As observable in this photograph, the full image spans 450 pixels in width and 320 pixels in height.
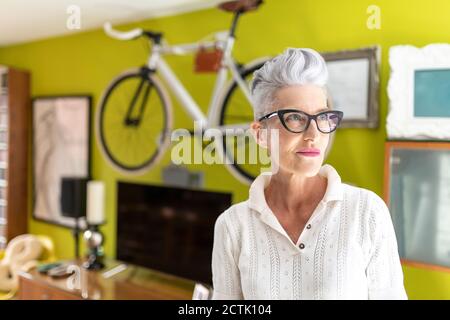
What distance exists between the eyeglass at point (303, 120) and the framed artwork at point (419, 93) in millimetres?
166

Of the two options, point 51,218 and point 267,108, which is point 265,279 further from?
point 51,218

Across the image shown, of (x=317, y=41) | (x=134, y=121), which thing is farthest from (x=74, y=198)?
(x=317, y=41)

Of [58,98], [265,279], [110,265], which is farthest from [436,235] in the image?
[58,98]

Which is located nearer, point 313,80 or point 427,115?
point 313,80

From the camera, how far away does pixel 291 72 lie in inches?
12.4

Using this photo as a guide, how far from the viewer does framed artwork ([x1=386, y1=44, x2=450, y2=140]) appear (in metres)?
0.42

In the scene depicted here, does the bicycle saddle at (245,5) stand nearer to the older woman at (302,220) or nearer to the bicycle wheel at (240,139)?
the bicycle wheel at (240,139)

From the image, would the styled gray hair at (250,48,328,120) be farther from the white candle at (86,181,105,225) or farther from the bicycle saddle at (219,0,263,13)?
the white candle at (86,181,105,225)

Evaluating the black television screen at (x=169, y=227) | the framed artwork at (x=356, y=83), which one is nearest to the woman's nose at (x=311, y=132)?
the framed artwork at (x=356, y=83)

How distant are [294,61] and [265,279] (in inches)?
7.8

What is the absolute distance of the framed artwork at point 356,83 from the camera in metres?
0.54

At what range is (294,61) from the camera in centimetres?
32

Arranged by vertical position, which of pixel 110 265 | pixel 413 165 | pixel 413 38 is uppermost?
pixel 413 38

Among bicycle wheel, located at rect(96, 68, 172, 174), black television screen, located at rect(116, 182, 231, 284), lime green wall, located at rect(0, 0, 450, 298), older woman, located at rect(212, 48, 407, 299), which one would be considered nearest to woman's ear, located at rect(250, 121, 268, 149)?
older woman, located at rect(212, 48, 407, 299)
